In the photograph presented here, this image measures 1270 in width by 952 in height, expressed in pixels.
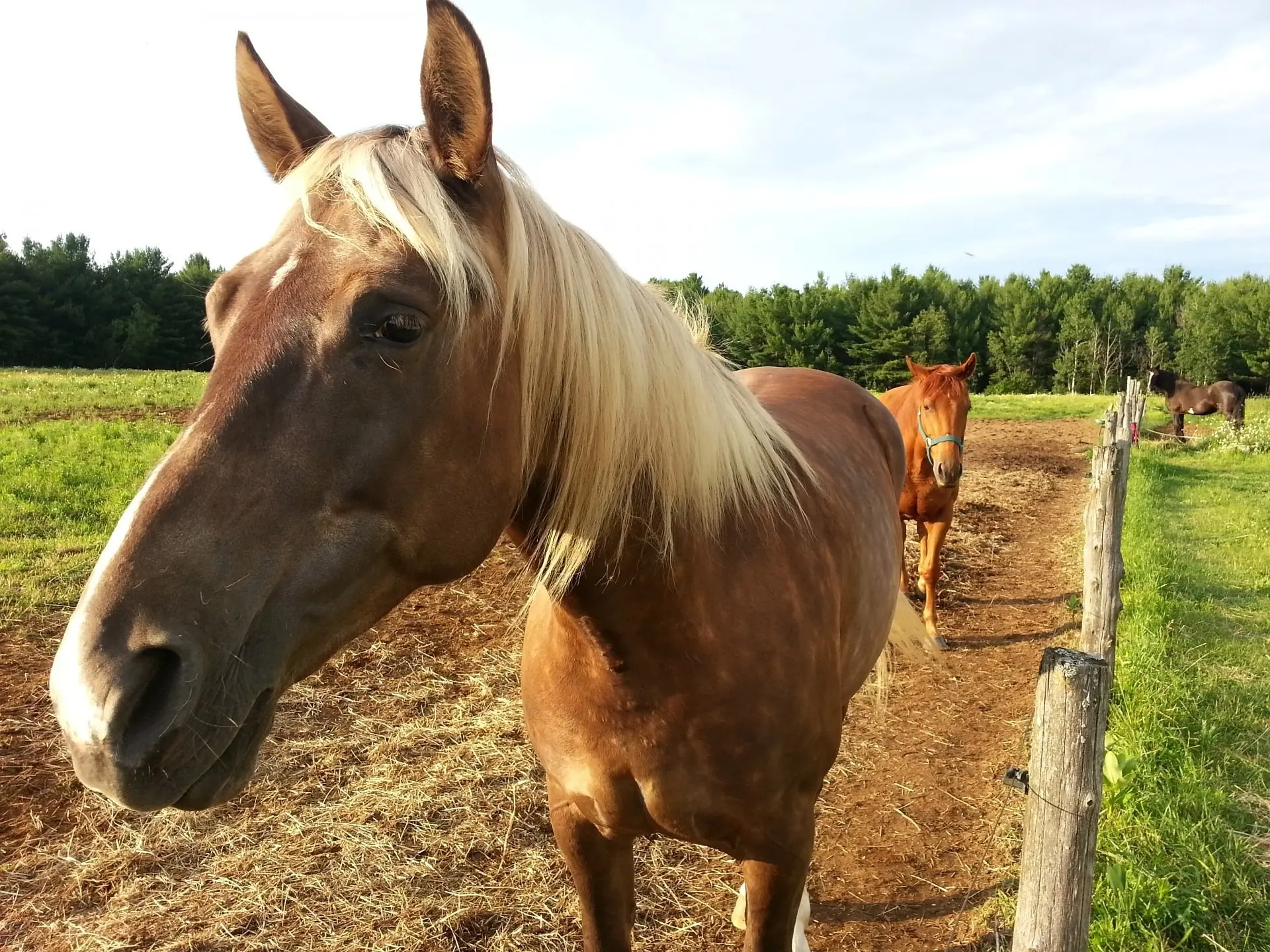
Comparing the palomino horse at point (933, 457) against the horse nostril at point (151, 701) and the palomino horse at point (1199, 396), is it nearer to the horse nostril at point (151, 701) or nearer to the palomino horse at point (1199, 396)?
the horse nostril at point (151, 701)

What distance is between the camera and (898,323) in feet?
167

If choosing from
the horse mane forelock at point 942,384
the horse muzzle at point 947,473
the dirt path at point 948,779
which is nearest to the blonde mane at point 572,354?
the dirt path at point 948,779

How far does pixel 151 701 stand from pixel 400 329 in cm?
63

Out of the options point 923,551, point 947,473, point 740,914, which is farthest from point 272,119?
point 923,551

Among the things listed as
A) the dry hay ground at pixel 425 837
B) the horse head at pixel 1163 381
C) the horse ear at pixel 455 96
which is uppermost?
the horse head at pixel 1163 381

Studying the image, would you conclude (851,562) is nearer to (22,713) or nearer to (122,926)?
(122,926)

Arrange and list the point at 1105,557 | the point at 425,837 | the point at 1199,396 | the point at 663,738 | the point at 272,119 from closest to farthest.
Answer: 1. the point at 272,119
2. the point at 663,738
3. the point at 425,837
4. the point at 1105,557
5. the point at 1199,396

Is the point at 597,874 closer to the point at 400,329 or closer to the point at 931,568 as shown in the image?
the point at 400,329

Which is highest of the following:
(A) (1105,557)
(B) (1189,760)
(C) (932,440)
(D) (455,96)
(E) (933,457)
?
(D) (455,96)

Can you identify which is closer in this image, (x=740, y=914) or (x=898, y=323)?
(x=740, y=914)

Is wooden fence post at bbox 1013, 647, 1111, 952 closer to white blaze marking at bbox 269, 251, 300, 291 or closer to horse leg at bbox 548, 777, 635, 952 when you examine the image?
horse leg at bbox 548, 777, 635, 952

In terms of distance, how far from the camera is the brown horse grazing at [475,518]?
1.01 m

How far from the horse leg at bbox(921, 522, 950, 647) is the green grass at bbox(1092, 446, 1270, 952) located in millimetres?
1258

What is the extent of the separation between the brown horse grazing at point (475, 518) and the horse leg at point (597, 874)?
1cm
